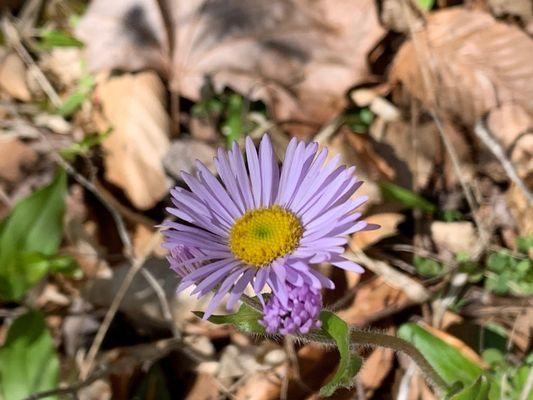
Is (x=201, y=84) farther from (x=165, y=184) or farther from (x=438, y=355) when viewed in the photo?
(x=438, y=355)

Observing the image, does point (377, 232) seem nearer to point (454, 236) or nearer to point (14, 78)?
point (454, 236)

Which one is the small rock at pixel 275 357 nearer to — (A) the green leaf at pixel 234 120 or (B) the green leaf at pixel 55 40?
(A) the green leaf at pixel 234 120

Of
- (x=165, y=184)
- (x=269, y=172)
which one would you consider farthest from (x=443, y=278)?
(x=165, y=184)

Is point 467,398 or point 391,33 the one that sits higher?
point 391,33

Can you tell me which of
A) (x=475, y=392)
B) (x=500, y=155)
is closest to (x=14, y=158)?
(x=500, y=155)

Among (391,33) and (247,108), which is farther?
(391,33)

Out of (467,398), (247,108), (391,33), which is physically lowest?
(467,398)

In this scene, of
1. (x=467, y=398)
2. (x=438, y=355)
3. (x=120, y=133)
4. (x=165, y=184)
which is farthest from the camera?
(x=120, y=133)

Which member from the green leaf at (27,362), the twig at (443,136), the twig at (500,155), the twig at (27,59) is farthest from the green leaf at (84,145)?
the twig at (500,155)
